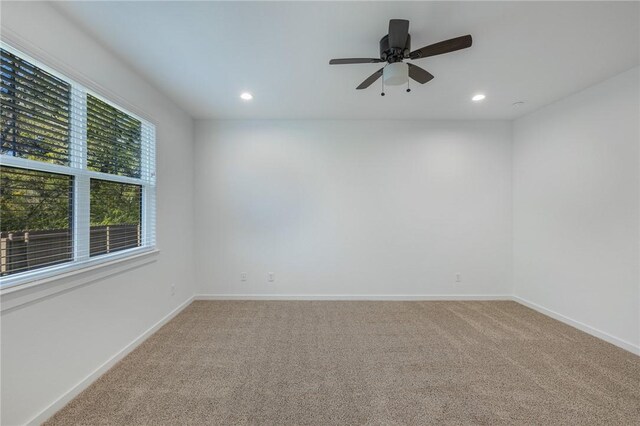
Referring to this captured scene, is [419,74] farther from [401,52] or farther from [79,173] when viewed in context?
[79,173]

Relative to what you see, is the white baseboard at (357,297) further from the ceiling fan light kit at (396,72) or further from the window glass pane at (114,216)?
the ceiling fan light kit at (396,72)

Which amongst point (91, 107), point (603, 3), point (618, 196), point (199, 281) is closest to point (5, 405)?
point (91, 107)

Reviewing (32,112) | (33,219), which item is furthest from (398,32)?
(33,219)

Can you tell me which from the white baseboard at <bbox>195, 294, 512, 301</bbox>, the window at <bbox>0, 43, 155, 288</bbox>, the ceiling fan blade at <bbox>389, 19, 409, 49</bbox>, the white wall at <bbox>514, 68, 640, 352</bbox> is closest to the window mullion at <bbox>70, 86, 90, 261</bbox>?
the window at <bbox>0, 43, 155, 288</bbox>

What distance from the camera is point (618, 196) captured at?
2480 millimetres

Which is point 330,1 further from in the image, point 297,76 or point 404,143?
point 404,143

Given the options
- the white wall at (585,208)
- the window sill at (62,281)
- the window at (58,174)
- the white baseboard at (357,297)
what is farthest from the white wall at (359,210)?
the window sill at (62,281)

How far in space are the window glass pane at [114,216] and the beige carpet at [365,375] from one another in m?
1.02

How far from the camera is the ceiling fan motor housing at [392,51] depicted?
179 centimetres

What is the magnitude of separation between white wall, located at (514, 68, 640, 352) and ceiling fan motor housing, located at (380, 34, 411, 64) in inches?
92.8

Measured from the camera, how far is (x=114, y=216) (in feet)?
7.47

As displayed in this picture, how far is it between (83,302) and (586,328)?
4.74m

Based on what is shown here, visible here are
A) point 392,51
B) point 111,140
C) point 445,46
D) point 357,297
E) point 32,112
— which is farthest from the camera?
point 357,297

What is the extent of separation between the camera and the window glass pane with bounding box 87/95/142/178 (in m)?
2.02
